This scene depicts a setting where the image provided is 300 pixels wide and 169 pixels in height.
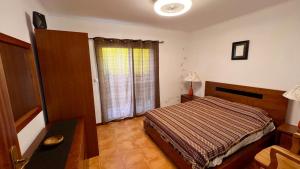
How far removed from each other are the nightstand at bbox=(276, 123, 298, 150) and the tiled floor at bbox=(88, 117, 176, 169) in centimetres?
166

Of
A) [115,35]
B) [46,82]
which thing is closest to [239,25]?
[115,35]

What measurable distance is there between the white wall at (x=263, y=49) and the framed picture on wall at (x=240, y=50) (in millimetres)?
71

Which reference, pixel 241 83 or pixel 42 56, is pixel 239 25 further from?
pixel 42 56

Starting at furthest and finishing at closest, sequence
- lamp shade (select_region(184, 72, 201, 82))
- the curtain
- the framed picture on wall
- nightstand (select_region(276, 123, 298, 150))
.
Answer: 1. lamp shade (select_region(184, 72, 201, 82))
2. the curtain
3. the framed picture on wall
4. nightstand (select_region(276, 123, 298, 150))

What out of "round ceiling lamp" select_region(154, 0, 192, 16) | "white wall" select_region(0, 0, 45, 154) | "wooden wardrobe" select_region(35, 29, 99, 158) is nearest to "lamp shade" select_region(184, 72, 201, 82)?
"round ceiling lamp" select_region(154, 0, 192, 16)

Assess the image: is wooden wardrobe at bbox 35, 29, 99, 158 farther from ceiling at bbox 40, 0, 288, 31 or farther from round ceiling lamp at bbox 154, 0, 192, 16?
round ceiling lamp at bbox 154, 0, 192, 16

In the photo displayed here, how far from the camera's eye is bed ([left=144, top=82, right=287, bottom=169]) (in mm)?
1581

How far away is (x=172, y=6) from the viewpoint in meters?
1.74

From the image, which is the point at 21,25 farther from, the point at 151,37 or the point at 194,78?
the point at 194,78

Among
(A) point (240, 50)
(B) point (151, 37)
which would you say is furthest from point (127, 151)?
(A) point (240, 50)

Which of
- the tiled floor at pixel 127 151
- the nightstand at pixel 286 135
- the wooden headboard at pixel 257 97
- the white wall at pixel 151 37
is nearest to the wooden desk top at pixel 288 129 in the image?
the nightstand at pixel 286 135

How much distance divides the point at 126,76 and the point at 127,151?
67.5 inches

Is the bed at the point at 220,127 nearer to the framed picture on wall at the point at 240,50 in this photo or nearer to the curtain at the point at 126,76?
the framed picture on wall at the point at 240,50

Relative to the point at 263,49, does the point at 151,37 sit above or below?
above
